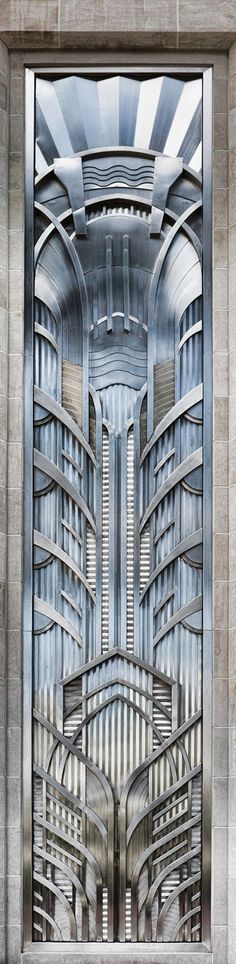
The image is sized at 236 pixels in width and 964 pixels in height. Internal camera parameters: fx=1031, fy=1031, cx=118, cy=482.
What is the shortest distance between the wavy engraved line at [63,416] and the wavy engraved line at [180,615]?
0.45 metres

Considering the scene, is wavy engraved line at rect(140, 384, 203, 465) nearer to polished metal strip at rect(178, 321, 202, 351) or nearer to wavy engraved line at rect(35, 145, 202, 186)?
polished metal strip at rect(178, 321, 202, 351)

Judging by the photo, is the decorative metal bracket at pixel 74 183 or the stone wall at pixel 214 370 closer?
the stone wall at pixel 214 370

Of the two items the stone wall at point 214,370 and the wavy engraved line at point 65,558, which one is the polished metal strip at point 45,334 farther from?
the wavy engraved line at point 65,558

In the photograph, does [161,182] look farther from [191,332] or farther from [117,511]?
[117,511]

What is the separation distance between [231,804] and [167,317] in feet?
4.21

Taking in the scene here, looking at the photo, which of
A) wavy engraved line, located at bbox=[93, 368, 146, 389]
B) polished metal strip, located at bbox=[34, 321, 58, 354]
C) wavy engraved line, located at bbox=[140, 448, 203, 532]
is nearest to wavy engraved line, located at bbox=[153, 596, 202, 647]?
wavy engraved line, located at bbox=[140, 448, 203, 532]

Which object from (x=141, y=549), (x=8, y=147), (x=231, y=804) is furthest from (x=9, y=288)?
(x=231, y=804)

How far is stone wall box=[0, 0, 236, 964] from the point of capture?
8.61 feet

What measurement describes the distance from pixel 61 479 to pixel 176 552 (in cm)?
36

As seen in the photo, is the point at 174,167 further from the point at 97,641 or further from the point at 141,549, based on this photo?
the point at 97,641

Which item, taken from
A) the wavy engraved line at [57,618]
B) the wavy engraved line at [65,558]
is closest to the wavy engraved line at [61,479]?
A: the wavy engraved line at [65,558]

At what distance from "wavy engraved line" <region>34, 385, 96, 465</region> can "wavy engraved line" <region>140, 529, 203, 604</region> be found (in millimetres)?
316

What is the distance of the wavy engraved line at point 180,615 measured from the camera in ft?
8.82

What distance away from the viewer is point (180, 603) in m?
2.70
